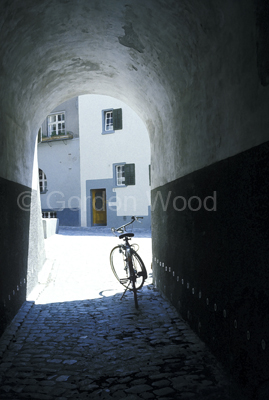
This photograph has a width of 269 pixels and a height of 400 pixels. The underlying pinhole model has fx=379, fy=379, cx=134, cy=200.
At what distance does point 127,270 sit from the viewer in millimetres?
6609

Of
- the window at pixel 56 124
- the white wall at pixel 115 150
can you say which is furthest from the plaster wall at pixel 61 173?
the white wall at pixel 115 150

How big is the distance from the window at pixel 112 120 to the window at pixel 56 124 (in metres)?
3.89

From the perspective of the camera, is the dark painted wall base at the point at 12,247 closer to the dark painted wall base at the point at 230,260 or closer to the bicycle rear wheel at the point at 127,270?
the bicycle rear wheel at the point at 127,270

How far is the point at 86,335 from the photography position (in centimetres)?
457

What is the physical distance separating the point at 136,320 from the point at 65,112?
73.8 ft

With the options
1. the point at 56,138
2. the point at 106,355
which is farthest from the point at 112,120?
the point at 106,355

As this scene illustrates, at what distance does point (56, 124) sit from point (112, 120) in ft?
16.9

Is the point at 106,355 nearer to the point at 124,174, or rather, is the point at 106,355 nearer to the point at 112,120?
the point at 124,174

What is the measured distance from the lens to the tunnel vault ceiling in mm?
3096

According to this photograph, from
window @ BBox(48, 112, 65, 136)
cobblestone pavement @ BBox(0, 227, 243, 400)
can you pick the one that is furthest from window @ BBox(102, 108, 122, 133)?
cobblestone pavement @ BBox(0, 227, 243, 400)

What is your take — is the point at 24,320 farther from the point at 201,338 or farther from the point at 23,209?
the point at 201,338

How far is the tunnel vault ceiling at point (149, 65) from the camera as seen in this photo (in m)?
3.10

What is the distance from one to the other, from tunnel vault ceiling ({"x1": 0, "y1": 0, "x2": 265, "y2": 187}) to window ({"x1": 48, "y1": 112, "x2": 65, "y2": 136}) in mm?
19178

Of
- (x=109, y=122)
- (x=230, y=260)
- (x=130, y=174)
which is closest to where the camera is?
(x=230, y=260)
